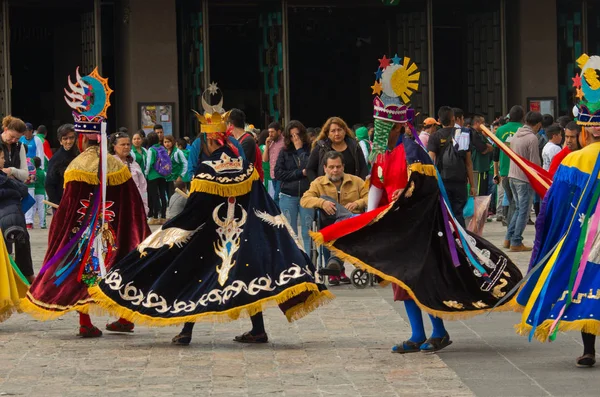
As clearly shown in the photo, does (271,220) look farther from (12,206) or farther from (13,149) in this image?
(13,149)

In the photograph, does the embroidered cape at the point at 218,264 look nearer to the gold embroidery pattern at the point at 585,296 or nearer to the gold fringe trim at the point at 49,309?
the gold fringe trim at the point at 49,309

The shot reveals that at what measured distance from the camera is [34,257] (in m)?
15.1

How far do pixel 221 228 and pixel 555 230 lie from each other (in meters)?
2.29

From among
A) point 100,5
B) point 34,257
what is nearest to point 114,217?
point 34,257

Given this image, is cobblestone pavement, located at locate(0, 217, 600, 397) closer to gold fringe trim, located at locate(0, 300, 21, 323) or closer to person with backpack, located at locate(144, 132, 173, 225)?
gold fringe trim, located at locate(0, 300, 21, 323)

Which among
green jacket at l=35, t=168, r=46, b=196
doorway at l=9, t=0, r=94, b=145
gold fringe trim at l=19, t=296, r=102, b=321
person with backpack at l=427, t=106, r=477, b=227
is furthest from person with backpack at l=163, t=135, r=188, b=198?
gold fringe trim at l=19, t=296, r=102, b=321

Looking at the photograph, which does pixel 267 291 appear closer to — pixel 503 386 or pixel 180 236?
pixel 180 236

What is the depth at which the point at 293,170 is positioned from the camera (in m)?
13.9

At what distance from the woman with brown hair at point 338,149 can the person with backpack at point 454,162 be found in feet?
4.29

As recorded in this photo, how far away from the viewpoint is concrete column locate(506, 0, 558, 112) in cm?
2734

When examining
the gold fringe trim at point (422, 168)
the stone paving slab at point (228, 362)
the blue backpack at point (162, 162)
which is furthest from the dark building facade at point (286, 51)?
the gold fringe trim at point (422, 168)

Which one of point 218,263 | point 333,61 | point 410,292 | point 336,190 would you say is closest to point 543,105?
point 333,61

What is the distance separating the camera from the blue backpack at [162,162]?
20391 millimetres

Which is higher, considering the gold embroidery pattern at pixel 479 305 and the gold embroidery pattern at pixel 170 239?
the gold embroidery pattern at pixel 170 239
